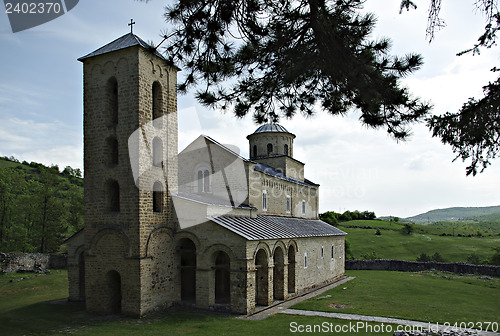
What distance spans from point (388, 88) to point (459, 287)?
2342 centimetres

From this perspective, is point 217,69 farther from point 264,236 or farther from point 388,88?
point 264,236

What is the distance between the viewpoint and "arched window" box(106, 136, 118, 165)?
16.5m

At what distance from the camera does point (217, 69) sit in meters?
9.19

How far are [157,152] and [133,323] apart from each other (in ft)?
24.7

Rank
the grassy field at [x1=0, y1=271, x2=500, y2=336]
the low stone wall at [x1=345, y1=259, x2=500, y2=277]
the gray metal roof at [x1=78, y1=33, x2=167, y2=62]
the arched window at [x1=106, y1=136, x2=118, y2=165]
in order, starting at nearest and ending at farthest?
the grassy field at [x1=0, y1=271, x2=500, y2=336]
the gray metal roof at [x1=78, y1=33, x2=167, y2=62]
the arched window at [x1=106, y1=136, x2=118, y2=165]
the low stone wall at [x1=345, y1=259, x2=500, y2=277]

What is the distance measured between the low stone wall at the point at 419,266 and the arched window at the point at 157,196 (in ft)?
85.1

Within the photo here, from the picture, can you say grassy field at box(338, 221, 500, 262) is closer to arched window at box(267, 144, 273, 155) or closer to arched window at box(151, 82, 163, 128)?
arched window at box(267, 144, 273, 155)

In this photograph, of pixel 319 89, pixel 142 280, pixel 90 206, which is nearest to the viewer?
pixel 319 89

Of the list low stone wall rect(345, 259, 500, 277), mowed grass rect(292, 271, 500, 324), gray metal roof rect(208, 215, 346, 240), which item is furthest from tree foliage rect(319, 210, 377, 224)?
gray metal roof rect(208, 215, 346, 240)

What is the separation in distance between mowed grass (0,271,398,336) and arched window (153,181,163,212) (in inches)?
184

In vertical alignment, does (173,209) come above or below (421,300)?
above

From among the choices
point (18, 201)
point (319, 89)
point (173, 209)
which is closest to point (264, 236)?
point (173, 209)

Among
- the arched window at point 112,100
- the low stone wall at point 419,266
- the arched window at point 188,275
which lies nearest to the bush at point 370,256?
the low stone wall at point 419,266

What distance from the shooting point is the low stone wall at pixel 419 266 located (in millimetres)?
32594
